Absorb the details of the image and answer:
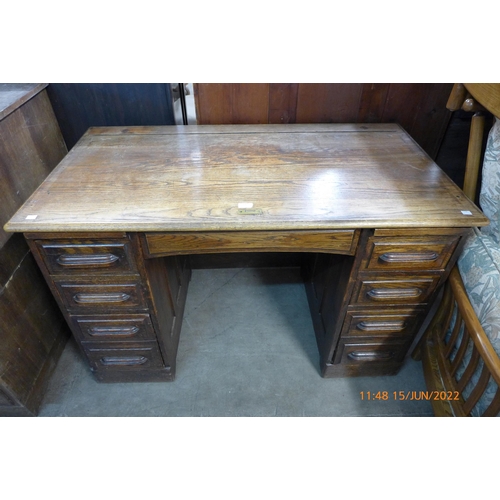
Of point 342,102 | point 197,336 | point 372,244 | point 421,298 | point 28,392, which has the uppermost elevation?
point 342,102

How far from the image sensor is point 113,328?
114 centimetres

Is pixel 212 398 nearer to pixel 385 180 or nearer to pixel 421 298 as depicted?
pixel 421 298

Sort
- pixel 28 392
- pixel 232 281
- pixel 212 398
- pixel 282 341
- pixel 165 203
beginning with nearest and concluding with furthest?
1. pixel 165 203
2. pixel 28 392
3. pixel 212 398
4. pixel 282 341
5. pixel 232 281

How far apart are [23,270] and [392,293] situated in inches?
46.8

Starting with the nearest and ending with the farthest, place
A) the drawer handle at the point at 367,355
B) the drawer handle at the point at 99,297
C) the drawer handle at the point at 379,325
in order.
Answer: the drawer handle at the point at 99,297, the drawer handle at the point at 379,325, the drawer handle at the point at 367,355

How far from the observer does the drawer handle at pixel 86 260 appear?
0.94 metres

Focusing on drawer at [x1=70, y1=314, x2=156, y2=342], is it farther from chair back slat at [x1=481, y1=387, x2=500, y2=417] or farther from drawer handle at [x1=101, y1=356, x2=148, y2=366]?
chair back slat at [x1=481, y1=387, x2=500, y2=417]

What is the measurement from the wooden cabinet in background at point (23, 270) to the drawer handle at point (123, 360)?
247 millimetres

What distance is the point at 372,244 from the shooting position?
0.94m

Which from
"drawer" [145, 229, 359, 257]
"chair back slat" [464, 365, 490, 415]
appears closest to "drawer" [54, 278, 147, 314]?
"drawer" [145, 229, 359, 257]

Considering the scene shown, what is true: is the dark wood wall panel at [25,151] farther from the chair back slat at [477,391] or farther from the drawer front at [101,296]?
the chair back slat at [477,391]

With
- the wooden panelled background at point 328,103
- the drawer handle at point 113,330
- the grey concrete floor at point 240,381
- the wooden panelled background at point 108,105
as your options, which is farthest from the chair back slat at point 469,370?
the wooden panelled background at point 108,105

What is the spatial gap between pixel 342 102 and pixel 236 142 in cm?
47
